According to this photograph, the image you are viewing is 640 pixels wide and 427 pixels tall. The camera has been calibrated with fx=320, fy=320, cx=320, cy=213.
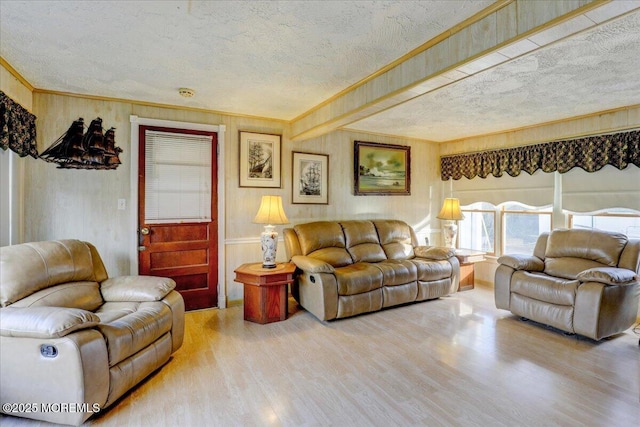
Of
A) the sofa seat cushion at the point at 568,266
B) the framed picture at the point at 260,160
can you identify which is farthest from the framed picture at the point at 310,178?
the sofa seat cushion at the point at 568,266

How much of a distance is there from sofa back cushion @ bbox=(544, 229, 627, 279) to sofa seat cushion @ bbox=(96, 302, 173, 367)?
3959mm

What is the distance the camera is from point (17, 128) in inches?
105

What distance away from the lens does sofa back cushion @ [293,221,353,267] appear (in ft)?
13.1

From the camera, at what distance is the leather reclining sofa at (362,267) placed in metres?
3.46

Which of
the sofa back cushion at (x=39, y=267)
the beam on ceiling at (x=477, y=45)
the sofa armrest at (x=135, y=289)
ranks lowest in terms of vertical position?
the sofa armrest at (x=135, y=289)

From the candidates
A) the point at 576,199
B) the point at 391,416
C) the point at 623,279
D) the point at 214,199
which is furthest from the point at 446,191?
the point at 391,416

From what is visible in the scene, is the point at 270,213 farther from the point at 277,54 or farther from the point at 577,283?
the point at 577,283

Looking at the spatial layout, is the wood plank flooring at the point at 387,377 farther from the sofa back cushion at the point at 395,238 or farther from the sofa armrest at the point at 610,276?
the sofa back cushion at the point at 395,238

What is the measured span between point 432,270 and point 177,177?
3.33 m

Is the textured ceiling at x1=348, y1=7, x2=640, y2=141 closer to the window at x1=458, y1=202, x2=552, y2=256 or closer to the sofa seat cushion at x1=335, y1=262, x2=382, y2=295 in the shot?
the window at x1=458, y1=202, x2=552, y2=256

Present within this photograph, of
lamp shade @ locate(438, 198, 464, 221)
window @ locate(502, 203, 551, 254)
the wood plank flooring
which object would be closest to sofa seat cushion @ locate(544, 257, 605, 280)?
the wood plank flooring

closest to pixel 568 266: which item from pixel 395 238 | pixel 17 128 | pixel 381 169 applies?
pixel 395 238

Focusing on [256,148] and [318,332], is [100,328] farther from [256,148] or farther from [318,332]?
[256,148]

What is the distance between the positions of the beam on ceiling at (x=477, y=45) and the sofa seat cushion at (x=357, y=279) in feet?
5.59
